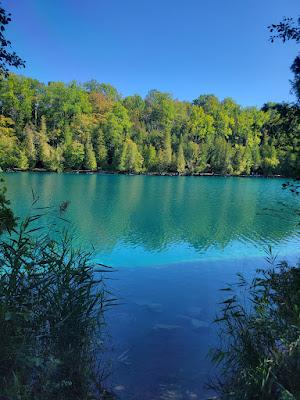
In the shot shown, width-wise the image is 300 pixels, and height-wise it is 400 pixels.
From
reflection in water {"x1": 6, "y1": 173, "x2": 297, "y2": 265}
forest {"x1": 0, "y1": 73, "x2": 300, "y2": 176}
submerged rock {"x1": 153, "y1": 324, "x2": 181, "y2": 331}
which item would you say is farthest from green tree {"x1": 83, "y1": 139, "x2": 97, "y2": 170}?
submerged rock {"x1": 153, "y1": 324, "x2": 181, "y2": 331}

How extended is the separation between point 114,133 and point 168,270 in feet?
207

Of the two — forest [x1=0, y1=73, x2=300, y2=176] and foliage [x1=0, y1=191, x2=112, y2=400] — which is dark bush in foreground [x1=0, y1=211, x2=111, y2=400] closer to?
foliage [x1=0, y1=191, x2=112, y2=400]

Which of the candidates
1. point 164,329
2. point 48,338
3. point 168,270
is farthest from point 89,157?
point 48,338

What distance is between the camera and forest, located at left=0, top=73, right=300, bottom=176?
6303 cm

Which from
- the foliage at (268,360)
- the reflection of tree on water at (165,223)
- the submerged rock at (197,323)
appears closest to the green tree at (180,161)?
the reflection of tree on water at (165,223)

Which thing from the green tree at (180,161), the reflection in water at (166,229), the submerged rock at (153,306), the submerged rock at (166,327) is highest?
the green tree at (180,161)

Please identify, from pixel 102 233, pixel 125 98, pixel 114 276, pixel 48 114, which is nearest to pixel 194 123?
pixel 125 98

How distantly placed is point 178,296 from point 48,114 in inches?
2758

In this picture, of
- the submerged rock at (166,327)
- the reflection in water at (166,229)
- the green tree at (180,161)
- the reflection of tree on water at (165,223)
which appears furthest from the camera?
the green tree at (180,161)

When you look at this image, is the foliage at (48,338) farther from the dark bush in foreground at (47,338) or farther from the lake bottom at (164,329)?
the lake bottom at (164,329)

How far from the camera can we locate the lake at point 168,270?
5180 mm

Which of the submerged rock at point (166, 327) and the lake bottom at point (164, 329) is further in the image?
the submerged rock at point (166, 327)

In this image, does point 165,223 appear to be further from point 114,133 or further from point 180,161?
point 114,133

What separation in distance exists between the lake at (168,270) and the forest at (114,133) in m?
37.7
